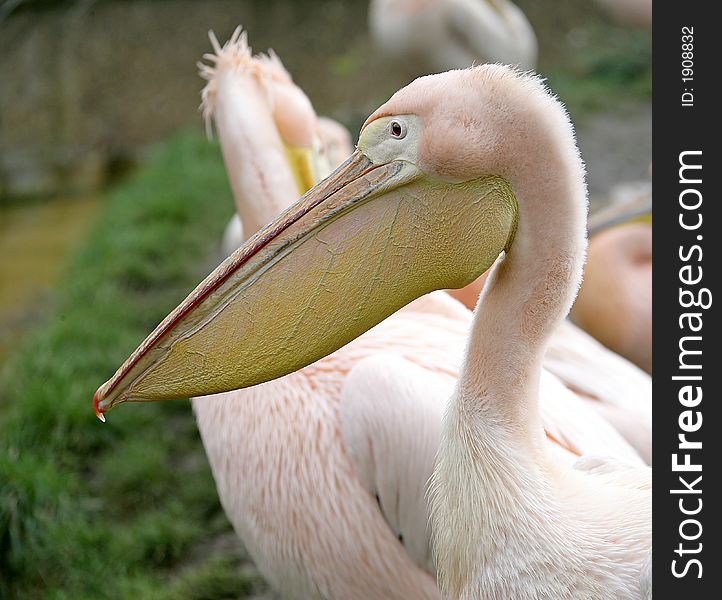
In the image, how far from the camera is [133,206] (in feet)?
23.0

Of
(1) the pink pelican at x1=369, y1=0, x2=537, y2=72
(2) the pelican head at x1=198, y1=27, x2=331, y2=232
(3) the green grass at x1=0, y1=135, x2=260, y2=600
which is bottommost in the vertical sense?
(3) the green grass at x1=0, y1=135, x2=260, y2=600

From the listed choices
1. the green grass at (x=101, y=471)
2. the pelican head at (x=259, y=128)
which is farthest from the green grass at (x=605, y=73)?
the pelican head at (x=259, y=128)

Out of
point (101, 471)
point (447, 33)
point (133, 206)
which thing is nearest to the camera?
point (101, 471)

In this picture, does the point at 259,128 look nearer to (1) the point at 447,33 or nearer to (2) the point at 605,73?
(1) the point at 447,33

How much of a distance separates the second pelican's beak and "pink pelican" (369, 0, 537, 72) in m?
3.56

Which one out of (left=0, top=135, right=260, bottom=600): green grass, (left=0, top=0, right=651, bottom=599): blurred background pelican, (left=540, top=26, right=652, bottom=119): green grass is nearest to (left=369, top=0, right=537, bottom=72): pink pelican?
(left=0, top=0, right=651, bottom=599): blurred background pelican

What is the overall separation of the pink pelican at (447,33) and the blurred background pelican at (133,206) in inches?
0.6

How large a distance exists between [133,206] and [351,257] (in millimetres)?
5670

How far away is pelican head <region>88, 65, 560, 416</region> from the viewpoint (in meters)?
1.57

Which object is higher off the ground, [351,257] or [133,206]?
[133,206]

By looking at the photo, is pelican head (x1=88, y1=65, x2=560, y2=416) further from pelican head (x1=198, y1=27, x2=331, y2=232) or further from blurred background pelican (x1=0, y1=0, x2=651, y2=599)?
pelican head (x1=198, y1=27, x2=331, y2=232)

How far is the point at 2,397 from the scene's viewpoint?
4.51 metres

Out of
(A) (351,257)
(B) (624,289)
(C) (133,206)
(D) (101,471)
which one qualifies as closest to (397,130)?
(A) (351,257)
